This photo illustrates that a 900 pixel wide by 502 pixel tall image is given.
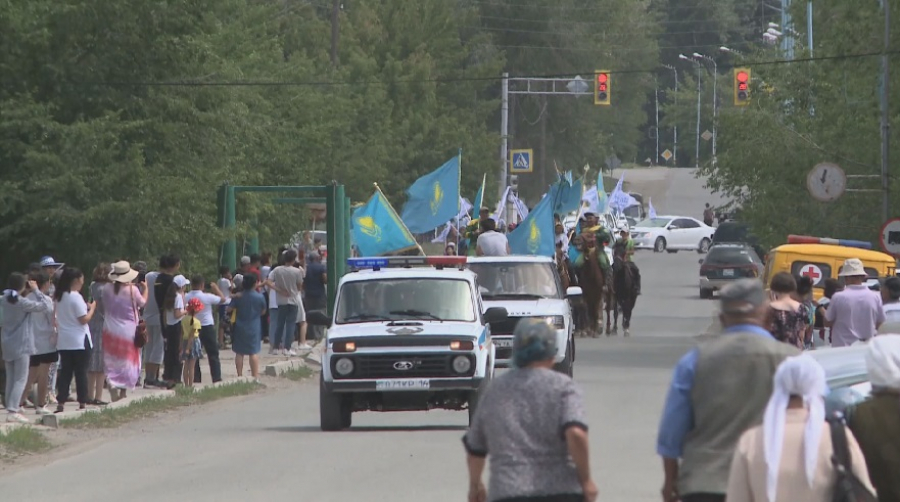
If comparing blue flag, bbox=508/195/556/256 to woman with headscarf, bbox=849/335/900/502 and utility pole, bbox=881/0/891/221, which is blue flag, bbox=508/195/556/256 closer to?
utility pole, bbox=881/0/891/221

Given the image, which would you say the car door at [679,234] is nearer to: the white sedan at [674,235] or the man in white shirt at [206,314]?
the white sedan at [674,235]

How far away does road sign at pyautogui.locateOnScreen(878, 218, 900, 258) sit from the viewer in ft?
112

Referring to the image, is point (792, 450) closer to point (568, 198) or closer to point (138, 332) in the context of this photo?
point (138, 332)

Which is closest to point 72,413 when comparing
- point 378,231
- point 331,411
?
point 331,411

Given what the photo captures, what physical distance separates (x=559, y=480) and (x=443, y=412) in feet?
46.3

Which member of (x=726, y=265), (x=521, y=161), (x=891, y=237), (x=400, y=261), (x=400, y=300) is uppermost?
(x=521, y=161)

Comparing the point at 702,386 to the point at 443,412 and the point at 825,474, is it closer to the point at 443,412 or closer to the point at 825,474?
the point at 825,474

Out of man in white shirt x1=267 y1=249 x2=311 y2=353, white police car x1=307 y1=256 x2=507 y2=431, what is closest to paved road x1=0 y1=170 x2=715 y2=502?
white police car x1=307 y1=256 x2=507 y2=431

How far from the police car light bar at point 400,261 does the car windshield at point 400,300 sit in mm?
782

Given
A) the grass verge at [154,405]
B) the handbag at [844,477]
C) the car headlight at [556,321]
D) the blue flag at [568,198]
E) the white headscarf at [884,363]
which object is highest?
the blue flag at [568,198]

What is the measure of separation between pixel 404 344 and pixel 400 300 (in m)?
0.97

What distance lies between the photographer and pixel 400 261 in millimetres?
21016

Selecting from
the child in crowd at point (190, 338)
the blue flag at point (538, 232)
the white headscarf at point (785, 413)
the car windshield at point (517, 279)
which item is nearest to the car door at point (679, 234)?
the blue flag at point (538, 232)

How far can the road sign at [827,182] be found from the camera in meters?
36.2
